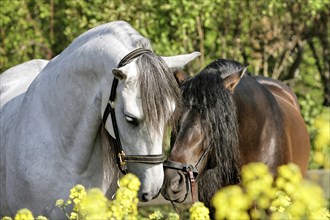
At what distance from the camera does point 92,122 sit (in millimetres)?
4711

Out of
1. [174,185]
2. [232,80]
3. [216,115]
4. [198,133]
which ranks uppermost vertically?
[232,80]

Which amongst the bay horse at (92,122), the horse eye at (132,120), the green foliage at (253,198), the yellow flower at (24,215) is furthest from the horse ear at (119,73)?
the yellow flower at (24,215)

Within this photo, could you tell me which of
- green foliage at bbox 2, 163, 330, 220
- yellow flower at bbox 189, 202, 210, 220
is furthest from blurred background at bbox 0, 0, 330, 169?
yellow flower at bbox 189, 202, 210, 220

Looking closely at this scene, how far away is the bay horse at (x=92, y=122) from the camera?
14.4 ft

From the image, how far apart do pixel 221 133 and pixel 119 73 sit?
1194 millimetres

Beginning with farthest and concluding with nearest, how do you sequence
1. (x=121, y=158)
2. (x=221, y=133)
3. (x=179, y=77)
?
(x=179, y=77), (x=221, y=133), (x=121, y=158)

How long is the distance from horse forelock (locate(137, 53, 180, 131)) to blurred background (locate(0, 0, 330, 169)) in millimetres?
4921

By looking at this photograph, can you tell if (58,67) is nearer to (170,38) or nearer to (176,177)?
(176,177)

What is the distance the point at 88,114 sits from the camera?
4711 mm

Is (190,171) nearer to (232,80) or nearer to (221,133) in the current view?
(221,133)

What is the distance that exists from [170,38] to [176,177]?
15.5ft

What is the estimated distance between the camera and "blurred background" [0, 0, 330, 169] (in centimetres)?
943

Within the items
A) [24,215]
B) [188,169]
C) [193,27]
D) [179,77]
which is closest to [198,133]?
[188,169]

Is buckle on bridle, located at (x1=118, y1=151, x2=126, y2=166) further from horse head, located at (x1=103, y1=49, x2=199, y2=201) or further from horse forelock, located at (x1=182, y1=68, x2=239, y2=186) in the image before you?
horse forelock, located at (x1=182, y1=68, x2=239, y2=186)
